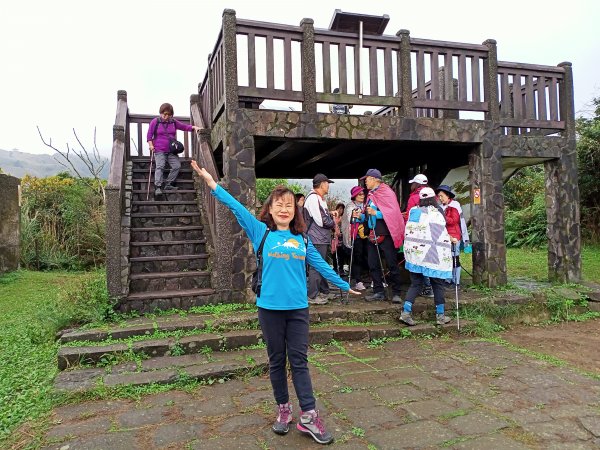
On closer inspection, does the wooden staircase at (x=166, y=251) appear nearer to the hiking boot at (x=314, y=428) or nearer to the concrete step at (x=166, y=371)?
the concrete step at (x=166, y=371)

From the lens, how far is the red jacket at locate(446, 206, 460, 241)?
679 cm

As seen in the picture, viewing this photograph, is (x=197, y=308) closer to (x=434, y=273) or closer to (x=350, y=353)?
(x=350, y=353)

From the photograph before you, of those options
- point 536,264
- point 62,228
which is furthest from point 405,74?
point 62,228

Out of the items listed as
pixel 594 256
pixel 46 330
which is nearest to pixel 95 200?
pixel 46 330

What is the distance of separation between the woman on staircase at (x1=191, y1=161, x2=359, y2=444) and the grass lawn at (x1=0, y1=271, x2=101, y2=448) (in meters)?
1.92

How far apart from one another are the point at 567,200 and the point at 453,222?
2760 mm

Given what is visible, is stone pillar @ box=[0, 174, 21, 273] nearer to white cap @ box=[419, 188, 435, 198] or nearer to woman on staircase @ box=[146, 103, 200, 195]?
woman on staircase @ box=[146, 103, 200, 195]

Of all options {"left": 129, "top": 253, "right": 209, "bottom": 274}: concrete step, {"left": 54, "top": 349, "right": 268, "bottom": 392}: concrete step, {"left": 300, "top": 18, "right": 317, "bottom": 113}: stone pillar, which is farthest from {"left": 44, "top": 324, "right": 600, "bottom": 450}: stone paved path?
{"left": 300, "top": 18, "right": 317, "bottom": 113}: stone pillar

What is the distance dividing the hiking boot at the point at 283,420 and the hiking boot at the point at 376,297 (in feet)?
11.0

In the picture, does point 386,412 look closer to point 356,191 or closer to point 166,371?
point 166,371

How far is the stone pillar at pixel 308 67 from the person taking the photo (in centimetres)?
641

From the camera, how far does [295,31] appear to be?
6.39 m

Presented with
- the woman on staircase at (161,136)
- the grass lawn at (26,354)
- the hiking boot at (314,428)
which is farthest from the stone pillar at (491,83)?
the grass lawn at (26,354)

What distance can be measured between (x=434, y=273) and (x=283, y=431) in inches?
120
